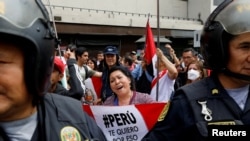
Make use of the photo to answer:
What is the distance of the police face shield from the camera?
2.07m

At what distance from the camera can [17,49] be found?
4.62ft

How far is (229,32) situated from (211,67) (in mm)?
224

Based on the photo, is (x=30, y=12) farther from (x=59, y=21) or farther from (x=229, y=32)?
(x=59, y=21)

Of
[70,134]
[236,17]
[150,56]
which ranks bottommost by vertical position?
[70,134]

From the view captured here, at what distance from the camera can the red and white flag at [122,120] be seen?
3609 mm

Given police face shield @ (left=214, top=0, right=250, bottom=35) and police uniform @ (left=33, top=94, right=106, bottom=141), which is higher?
police face shield @ (left=214, top=0, right=250, bottom=35)

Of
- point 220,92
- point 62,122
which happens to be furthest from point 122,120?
point 62,122

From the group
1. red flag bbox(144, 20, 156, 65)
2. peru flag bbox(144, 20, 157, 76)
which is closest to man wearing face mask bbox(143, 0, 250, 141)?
peru flag bbox(144, 20, 157, 76)

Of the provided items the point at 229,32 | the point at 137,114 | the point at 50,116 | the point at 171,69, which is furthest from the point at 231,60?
the point at 171,69

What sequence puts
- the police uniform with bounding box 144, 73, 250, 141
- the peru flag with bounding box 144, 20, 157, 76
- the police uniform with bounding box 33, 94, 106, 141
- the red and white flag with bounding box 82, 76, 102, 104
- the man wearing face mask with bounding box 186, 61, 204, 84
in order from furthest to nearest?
the peru flag with bounding box 144, 20, 157, 76
the red and white flag with bounding box 82, 76, 102, 104
the man wearing face mask with bounding box 186, 61, 204, 84
the police uniform with bounding box 144, 73, 250, 141
the police uniform with bounding box 33, 94, 106, 141

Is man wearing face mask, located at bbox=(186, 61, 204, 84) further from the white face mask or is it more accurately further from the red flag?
the red flag

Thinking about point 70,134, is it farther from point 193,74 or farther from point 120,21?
point 120,21

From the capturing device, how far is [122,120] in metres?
3.64

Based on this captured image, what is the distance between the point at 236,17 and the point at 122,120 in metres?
1.79
